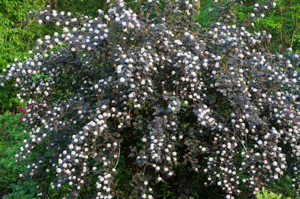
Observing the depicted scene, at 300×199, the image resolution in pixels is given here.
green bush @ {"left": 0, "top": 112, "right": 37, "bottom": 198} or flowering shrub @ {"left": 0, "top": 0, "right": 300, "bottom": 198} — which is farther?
green bush @ {"left": 0, "top": 112, "right": 37, "bottom": 198}

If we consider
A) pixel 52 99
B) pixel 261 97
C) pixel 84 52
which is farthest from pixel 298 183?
pixel 52 99

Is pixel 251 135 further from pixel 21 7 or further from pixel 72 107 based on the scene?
pixel 21 7

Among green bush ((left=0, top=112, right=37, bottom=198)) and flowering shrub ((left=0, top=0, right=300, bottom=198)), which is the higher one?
flowering shrub ((left=0, top=0, right=300, bottom=198))

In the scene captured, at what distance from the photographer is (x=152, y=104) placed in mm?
2900

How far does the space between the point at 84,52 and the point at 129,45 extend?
1.70 ft

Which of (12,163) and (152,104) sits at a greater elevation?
(152,104)

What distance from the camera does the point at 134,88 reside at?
2.70 meters

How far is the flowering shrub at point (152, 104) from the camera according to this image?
2691 millimetres

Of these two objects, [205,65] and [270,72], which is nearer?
[205,65]

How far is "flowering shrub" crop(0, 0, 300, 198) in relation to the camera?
8.83ft

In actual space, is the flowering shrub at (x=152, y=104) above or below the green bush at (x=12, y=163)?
above

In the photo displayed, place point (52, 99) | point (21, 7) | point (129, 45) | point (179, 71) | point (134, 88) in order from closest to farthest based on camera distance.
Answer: point (134, 88)
point (179, 71)
point (129, 45)
point (52, 99)
point (21, 7)

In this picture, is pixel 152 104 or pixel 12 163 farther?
pixel 12 163

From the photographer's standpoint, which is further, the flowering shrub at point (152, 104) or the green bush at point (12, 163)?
the green bush at point (12, 163)
